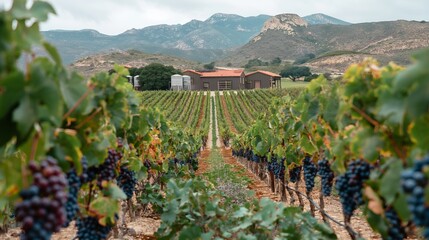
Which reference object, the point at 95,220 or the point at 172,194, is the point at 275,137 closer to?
the point at 172,194

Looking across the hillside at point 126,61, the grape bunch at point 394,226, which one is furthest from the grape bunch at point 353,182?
the hillside at point 126,61

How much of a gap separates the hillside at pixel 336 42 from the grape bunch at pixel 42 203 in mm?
105283

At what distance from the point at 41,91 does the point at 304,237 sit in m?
3.04

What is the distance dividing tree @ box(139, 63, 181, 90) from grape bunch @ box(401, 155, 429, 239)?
247 ft

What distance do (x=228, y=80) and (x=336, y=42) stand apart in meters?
108

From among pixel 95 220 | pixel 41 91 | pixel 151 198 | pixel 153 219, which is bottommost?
pixel 153 219

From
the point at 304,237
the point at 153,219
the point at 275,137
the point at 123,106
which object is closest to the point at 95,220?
the point at 123,106

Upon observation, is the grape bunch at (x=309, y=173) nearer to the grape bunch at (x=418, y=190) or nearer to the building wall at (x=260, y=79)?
the grape bunch at (x=418, y=190)

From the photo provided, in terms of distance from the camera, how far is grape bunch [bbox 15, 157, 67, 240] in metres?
1.99

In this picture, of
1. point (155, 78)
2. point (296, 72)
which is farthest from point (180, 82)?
point (296, 72)

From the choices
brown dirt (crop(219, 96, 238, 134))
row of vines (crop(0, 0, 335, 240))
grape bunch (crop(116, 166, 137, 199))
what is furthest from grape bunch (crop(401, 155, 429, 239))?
brown dirt (crop(219, 96, 238, 134))

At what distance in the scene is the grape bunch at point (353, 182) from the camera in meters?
3.22

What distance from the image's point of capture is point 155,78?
250ft

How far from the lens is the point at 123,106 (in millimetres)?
4273
